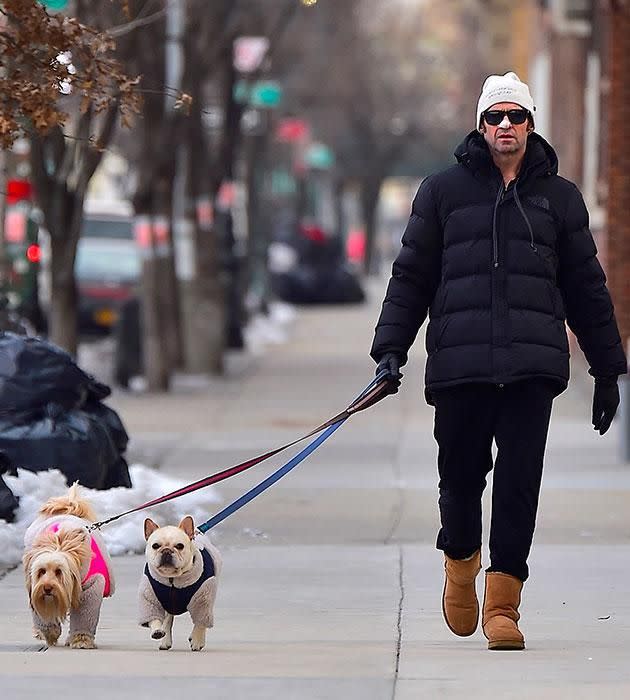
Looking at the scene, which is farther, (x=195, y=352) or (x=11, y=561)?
(x=195, y=352)

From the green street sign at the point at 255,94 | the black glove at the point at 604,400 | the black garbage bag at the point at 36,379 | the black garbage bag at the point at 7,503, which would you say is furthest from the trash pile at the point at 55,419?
the green street sign at the point at 255,94

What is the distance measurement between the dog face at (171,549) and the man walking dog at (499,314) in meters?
1.01

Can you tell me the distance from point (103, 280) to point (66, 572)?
21357 millimetres

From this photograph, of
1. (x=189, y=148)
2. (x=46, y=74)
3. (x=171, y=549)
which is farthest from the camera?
(x=189, y=148)

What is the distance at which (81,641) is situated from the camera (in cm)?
737

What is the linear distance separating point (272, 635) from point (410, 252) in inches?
63.5

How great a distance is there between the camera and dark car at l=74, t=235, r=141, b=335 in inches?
1080

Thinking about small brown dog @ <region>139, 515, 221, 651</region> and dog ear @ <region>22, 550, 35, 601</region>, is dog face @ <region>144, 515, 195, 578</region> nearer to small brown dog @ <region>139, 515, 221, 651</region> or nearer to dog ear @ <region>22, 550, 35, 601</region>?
small brown dog @ <region>139, 515, 221, 651</region>

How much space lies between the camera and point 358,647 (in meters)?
7.57

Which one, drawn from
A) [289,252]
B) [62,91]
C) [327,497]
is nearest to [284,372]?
[327,497]

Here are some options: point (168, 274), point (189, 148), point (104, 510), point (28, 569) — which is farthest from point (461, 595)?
point (189, 148)

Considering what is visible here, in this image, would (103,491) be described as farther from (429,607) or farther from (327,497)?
(429,607)

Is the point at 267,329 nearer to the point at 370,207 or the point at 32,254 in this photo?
the point at 32,254

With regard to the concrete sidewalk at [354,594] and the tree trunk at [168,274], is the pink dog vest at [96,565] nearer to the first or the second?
the concrete sidewalk at [354,594]
